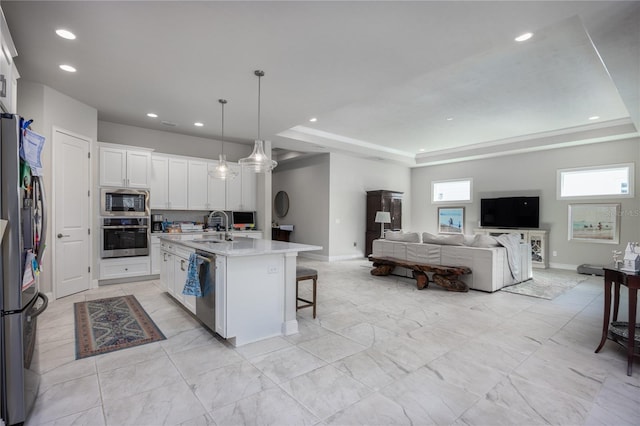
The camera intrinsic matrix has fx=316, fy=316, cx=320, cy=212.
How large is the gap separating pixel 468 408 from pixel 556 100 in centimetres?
508

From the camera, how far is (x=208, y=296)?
10.0 feet

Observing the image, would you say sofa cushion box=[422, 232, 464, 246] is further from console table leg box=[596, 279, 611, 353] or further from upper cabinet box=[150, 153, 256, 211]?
upper cabinet box=[150, 153, 256, 211]

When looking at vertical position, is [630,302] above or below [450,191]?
below

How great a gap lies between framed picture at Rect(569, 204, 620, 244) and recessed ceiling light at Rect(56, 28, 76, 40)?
8.83 m

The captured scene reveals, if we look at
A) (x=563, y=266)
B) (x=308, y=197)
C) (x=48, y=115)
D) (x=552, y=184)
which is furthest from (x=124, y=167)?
(x=563, y=266)

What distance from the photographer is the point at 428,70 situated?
3.53 m

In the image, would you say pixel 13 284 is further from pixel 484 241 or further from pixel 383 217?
pixel 383 217

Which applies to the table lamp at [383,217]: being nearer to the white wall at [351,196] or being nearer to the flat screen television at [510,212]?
the white wall at [351,196]

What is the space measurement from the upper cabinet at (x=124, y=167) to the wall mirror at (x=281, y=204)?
4.41 metres

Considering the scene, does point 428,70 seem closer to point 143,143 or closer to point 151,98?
point 151,98

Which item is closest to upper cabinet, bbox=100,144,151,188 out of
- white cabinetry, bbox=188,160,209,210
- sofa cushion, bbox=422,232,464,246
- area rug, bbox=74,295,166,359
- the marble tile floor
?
white cabinetry, bbox=188,160,209,210

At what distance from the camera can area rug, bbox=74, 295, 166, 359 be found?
112 inches

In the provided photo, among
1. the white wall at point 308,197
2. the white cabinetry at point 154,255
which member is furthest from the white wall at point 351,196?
the white cabinetry at point 154,255

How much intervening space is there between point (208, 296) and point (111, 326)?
3.87 feet
